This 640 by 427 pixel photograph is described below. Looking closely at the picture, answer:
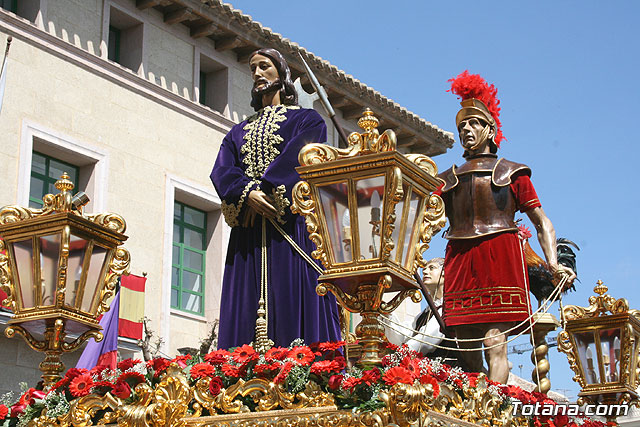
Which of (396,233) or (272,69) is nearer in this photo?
(396,233)

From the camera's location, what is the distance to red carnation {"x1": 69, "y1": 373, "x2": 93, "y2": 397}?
17.3 feet

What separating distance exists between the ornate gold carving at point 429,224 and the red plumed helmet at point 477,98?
242 centimetres

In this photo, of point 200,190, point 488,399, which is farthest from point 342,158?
point 200,190

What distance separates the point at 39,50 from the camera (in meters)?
16.6

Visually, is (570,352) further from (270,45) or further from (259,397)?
(270,45)

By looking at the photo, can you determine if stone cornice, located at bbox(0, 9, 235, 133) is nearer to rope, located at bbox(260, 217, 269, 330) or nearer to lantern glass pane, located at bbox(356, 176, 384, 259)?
rope, located at bbox(260, 217, 269, 330)

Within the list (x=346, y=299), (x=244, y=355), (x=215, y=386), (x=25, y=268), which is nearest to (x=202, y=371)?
(x=215, y=386)

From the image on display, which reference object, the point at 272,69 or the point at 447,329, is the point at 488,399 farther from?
the point at 272,69

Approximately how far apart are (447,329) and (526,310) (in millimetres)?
659

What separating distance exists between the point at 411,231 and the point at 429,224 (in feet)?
0.51

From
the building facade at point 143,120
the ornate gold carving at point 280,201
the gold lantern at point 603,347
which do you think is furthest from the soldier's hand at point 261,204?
the building facade at point 143,120

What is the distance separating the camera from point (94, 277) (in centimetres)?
643

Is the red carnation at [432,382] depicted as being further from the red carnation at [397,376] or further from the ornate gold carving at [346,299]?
the ornate gold carving at [346,299]

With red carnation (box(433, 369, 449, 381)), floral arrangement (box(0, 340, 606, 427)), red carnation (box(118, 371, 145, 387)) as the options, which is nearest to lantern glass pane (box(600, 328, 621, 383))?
floral arrangement (box(0, 340, 606, 427))
